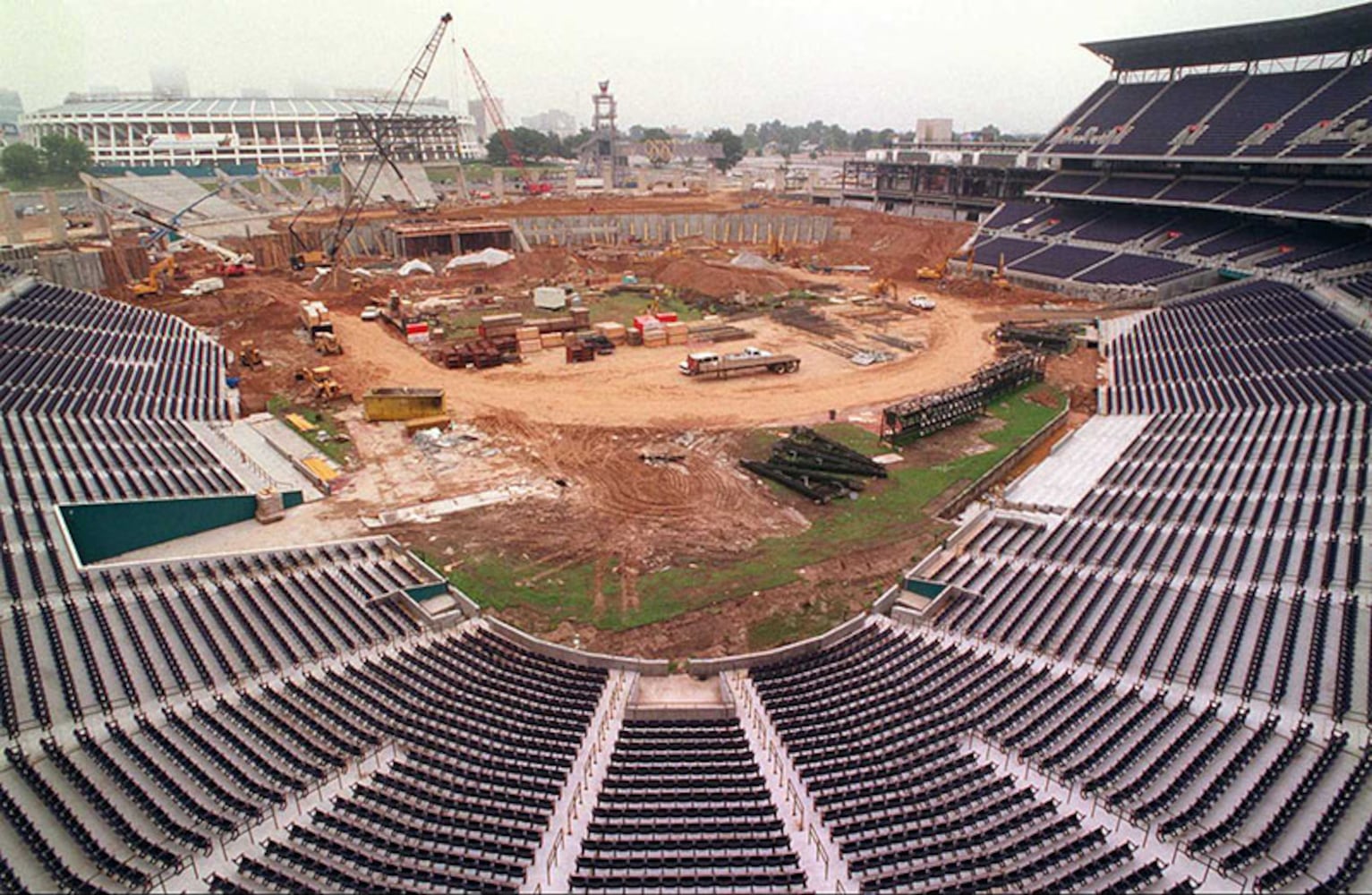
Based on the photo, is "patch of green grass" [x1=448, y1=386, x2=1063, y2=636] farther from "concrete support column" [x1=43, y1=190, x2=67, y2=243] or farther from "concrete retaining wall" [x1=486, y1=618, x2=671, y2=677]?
"concrete support column" [x1=43, y1=190, x2=67, y2=243]

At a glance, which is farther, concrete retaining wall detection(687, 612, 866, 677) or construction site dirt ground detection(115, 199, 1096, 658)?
construction site dirt ground detection(115, 199, 1096, 658)

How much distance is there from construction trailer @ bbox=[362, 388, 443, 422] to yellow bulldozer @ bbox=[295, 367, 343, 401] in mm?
4285

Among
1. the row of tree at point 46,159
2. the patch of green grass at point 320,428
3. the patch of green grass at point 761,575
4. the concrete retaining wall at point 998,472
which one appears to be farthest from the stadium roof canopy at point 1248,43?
the row of tree at point 46,159

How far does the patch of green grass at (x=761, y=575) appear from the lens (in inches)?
960

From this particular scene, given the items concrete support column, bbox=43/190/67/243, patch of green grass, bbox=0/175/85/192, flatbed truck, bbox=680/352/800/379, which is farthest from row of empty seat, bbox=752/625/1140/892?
patch of green grass, bbox=0/175/85/192

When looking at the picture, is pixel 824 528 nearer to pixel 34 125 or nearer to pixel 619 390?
pixel 619 390

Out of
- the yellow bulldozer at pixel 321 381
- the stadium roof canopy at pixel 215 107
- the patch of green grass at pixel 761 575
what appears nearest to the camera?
the patch of green grass at pixel 761 575

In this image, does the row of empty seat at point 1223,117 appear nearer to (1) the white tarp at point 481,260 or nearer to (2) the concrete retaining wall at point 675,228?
(2) the concrete retaining wall at point 675,228

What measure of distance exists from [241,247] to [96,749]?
77321mm

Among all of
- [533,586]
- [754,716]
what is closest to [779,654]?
[754,716]

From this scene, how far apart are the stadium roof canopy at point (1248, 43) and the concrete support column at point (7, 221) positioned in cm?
9830

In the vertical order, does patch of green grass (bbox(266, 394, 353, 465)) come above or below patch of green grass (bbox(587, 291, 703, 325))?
below

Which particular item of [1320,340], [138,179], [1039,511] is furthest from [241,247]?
[1320,340]

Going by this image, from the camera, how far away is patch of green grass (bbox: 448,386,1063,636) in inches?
960
